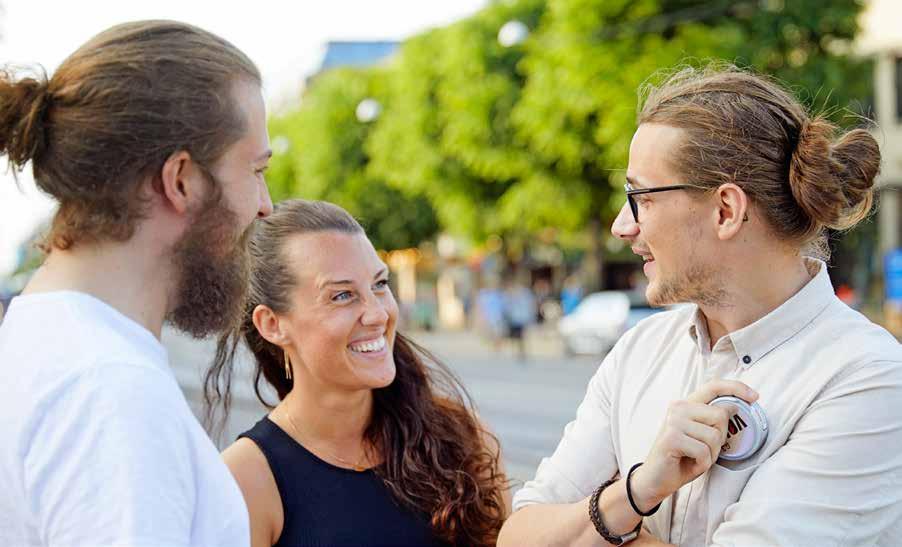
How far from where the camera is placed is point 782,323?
2.36 meters

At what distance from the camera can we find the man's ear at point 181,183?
171cm

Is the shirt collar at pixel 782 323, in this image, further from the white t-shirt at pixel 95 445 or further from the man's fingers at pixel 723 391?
the white t-shirt at pixel 95 445

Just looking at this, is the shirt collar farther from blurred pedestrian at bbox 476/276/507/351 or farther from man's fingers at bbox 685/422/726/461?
blurred pedestrian at bbox 476/276/507/351

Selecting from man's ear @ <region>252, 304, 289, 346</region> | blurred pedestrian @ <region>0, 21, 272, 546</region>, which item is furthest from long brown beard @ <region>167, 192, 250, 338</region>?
man's ear @ <region>252, 304, 289, 346</region>

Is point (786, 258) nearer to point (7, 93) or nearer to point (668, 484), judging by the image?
point (668, 484)

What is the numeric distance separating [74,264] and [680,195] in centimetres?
133

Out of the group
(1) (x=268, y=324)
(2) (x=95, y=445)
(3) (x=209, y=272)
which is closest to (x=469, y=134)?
(1) (x=268, y=324)

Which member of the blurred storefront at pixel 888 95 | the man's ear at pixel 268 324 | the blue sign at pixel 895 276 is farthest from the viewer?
the blurred storefront at pixel 888 95

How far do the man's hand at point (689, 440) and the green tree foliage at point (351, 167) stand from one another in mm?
38998

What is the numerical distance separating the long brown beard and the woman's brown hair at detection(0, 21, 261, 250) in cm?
9

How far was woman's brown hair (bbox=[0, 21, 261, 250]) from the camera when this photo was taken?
5.50ft

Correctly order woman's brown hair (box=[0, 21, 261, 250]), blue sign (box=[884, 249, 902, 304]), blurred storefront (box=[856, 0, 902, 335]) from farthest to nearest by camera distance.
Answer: blurred storefront (box=[856, 0, 902, 335]), blue sign (box=[884, 249, 902, 304]), woman's brown hair (box=[0, 21, 261, 250])

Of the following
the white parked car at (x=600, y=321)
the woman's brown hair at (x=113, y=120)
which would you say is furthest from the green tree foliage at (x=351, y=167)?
the woman's brown hair at (x=113, y=120)

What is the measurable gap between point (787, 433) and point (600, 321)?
23627 millimetres
